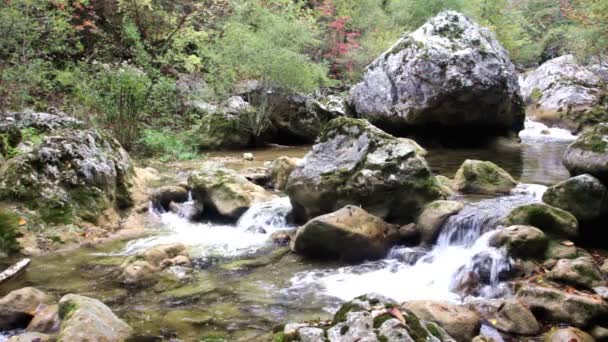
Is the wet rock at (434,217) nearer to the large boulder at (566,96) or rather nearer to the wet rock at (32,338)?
the wet rock at (32,338)

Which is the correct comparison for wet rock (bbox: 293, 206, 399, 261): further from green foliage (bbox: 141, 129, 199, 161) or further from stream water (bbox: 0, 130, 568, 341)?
green foliage (bbox: 141, 129, 199, 161)

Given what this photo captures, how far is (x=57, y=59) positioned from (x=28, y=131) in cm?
621

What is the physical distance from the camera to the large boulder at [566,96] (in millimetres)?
16516

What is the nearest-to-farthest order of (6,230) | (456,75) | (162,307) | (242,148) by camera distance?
(162,307) → (6,230) → (456,75) → (242,148)

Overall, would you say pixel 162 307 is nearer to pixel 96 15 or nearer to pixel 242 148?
pixel 242 148

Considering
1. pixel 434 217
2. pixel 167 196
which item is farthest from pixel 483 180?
pixel 167 196

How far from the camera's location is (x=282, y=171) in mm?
9953

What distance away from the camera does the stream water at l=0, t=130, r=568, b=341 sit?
4.83 m

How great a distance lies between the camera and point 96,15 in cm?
1667

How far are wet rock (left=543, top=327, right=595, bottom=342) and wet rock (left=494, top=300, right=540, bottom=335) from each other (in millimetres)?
151

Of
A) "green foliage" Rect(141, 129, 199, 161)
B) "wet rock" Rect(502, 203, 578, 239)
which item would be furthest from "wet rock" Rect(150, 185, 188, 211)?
"wet rock" Rect(502, 203, 578, 239)

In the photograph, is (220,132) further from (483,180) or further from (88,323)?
(88,323)

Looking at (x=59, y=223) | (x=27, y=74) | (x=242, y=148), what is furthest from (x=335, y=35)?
(x=59, y=223)

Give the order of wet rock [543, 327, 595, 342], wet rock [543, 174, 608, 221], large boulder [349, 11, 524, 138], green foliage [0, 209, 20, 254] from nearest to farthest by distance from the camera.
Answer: wet rock [543, 327, 595, 342]
wet rock [543, 174, 608, 221]
green foliage [0, 209, 20, 254]
large boulder [349, 11, 524, 138]
